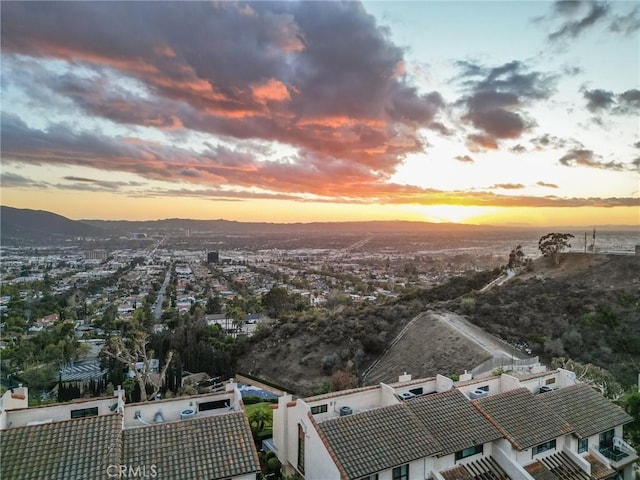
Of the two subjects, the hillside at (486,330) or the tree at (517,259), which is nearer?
the hillside at (486,330)

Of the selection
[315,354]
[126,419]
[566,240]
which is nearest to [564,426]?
[126,419]

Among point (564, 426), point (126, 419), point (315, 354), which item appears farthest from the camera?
point (315, 354)

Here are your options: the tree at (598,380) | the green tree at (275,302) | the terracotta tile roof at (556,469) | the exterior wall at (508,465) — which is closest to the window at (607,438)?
the terracotta tile roof at (556,469)

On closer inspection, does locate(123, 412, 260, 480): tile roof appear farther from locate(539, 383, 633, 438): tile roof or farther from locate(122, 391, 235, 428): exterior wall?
locate(539, 383, 633, 438): tile roof

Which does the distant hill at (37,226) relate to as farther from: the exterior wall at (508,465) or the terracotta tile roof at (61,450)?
the exterior wall at (508,465)

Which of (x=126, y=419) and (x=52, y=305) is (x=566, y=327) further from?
(x=52, y=305)

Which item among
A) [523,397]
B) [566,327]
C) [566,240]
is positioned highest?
[566,240]
